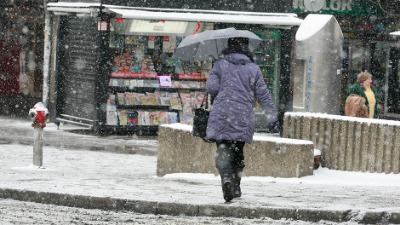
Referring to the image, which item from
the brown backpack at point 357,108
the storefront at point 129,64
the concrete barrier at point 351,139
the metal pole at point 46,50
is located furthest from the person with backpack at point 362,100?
the metal pole at point 46,50

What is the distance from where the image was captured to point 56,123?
25.4m

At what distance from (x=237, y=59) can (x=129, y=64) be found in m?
12.9

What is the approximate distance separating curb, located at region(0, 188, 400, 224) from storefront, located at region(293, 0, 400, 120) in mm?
18625

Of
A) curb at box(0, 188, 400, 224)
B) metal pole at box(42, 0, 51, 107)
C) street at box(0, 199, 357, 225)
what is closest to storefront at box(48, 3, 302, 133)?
metal pole at box(42, 0, 51, 107)

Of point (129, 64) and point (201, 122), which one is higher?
point (129, 64)

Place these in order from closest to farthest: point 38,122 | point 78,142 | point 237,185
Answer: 1. point 237,185
2. point 38,122
3. point 78,142

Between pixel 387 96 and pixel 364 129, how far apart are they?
18.4 m

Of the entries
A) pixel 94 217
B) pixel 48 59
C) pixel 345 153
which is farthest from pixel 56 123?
pixel 94 217

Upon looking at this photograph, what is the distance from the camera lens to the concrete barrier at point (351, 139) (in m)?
14.0

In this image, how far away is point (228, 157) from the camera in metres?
11.3

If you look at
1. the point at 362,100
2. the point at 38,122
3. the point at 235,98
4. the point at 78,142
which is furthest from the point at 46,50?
the point at 235,98

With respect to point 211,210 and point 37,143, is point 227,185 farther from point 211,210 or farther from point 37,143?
point 37,143

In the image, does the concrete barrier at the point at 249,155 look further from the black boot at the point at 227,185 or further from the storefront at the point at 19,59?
the storefront at the point at 19,59

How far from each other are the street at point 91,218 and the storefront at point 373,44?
62.6 ft
